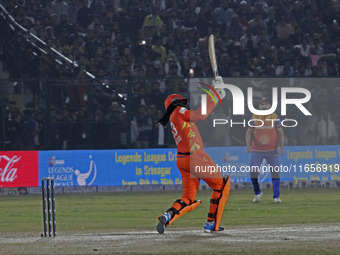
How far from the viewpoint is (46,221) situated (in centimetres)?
1395

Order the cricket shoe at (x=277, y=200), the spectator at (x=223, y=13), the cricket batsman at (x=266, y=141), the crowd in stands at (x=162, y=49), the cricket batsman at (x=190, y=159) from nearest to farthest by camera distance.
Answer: the cricket batsman at (x=190, y=159) → the cricket batsman at (x=266, y=141) → the cricket shoe at (x=277, y=200) → the crowd in stands at (x=162, y=49) → the spectator at (x=223, y=13)

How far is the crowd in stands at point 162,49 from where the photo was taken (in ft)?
79.4

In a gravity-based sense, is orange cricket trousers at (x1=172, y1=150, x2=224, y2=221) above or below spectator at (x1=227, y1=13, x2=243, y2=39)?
below

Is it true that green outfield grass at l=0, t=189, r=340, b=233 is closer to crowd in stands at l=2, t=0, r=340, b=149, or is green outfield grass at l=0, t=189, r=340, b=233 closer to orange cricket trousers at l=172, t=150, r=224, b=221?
orange cricket trousers at l=172, t=150, r=224, b=221

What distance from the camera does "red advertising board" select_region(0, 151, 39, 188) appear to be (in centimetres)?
2381

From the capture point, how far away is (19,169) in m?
23.9

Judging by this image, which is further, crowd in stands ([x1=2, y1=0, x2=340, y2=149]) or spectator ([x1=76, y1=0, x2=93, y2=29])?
spectator ([x1=76, y1=0, x2=93, y2=29])

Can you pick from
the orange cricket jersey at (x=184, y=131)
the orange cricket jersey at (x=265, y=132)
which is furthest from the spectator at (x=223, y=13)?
the orange cricket jersey at (x=184, y=131)

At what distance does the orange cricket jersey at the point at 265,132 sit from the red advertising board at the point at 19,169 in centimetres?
772

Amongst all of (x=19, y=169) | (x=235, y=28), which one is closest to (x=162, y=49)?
(x=235, y=28)

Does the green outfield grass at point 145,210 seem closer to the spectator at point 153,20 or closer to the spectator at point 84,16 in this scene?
the spectator at point 153,20

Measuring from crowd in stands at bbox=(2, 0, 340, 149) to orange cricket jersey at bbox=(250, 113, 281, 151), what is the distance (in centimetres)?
507

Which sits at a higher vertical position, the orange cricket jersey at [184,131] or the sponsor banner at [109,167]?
the orange cricket jersey at [184,131]

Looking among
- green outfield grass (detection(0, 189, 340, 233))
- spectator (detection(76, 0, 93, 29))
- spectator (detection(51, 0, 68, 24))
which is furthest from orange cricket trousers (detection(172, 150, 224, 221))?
spectator (detection(51, 0, 68, 24))
